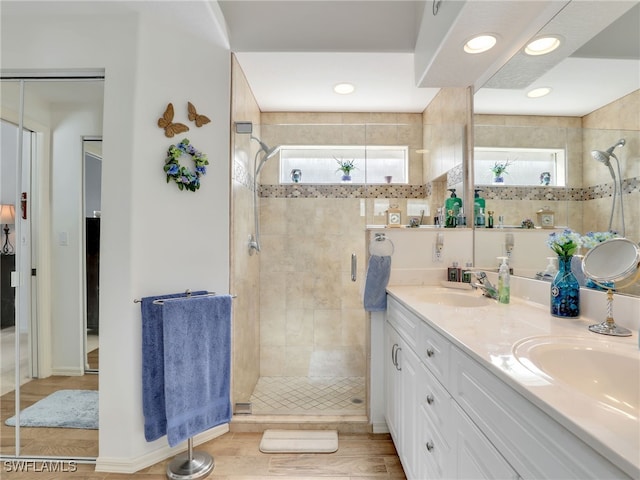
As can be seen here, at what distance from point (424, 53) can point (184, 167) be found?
5.16 feet

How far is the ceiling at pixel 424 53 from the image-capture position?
127cm

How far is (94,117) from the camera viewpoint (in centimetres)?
185

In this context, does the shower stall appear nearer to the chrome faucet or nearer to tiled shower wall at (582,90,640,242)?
the chrome faucet

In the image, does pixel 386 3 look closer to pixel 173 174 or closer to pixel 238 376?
pixel 173 174

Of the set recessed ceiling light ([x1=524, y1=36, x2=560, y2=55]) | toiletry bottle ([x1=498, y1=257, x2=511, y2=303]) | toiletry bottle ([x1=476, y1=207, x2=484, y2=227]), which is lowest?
toiletry bottle ([x1=498, y1=257, x2=511, y2=303])

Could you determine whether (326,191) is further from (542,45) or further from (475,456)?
(475,456)

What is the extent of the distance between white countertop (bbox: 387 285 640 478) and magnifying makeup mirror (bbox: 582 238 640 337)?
2.1 inches

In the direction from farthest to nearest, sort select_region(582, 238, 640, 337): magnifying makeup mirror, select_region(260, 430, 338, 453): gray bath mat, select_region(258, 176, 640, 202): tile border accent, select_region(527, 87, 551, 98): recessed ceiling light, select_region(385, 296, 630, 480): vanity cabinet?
1. select_region(260, 430, 338, 453): gray bath mat
2. select_region(258, 176, 640, 202): tile border accent
3. select_region(527, 87, 551, 98): recessed ceiling light
4. select_region(582, 238, 640, 337): magnifying makeup mirror
5. select_region(385, 296, 630, 480): vanity cabinet

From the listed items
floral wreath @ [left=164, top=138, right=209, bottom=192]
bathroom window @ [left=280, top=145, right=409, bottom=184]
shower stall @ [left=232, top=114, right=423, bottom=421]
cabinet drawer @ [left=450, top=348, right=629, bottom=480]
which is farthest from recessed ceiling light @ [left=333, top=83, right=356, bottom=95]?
cabinet drawer @ [left=450, top=348, right=629, bottom=480]

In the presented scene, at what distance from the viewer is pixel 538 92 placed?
162 centimetres

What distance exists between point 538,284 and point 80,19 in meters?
2.79

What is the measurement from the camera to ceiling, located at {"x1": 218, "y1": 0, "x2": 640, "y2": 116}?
1274mm

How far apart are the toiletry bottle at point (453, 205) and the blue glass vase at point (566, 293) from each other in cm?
104

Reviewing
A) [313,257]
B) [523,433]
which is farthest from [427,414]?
[313,257]
